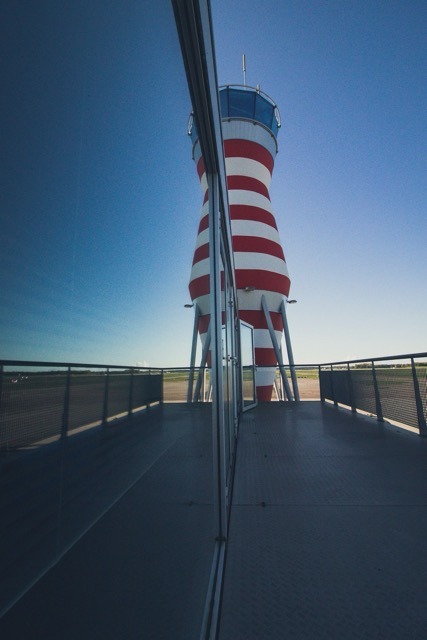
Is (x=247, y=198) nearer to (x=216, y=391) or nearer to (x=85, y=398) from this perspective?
(x=216, y=391)

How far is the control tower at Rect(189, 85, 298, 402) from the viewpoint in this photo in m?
6.67

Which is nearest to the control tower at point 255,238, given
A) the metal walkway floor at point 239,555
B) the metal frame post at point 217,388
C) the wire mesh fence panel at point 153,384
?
the wire mesh fence panel at point 153,384

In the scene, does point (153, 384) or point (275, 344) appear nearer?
point (153, 384)

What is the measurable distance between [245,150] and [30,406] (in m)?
8.11

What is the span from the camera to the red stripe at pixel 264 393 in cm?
704

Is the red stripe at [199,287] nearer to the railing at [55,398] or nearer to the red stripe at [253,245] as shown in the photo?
the red stripe at [253,245]

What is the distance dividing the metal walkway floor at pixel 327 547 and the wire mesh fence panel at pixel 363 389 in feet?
5.75

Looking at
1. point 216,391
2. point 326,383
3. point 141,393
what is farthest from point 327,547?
point 326,383

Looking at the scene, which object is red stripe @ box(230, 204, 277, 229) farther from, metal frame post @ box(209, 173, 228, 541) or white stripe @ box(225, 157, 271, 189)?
metal frame post @ box(209, 173, 228, 541)

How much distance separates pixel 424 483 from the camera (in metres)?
1.86

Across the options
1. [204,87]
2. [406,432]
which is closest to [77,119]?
[204,87]

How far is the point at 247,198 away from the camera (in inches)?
273

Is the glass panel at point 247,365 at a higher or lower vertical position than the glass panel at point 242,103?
lower

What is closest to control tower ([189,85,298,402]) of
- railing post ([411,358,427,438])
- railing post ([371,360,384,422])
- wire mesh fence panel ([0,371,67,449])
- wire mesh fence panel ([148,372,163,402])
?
railing post ([371,360,384,422])
